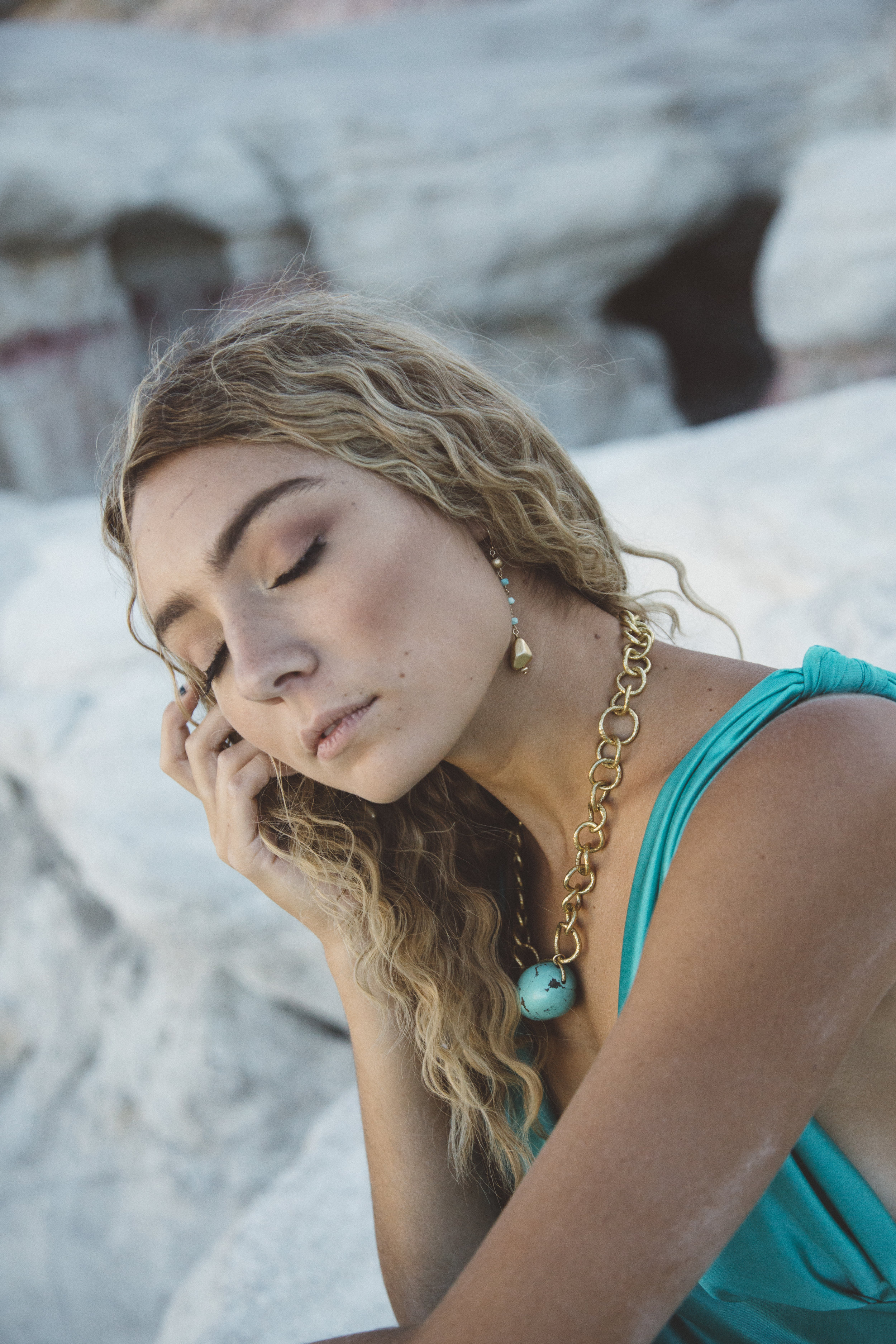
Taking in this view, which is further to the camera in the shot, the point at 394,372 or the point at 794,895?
the point at 394,372

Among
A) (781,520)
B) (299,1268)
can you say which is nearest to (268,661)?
(299,1268)

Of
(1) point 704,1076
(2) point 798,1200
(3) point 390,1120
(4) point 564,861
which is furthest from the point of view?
(3) point 390,1120

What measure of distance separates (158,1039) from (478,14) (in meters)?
9.75

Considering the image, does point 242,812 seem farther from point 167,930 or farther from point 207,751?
point 167,930

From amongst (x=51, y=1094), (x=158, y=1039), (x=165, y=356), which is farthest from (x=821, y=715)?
(x=51, y=1094)

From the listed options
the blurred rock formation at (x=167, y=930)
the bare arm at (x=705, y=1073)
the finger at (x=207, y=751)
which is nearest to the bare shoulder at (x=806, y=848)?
the bare arm at (x=705, y=1073)

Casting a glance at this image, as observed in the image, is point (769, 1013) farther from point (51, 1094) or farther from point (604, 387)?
point (604, 387)

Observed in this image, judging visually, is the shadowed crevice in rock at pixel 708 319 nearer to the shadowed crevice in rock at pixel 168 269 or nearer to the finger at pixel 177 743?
the shadowed crevice in rock at pixel 168 269

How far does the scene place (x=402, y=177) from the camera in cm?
795

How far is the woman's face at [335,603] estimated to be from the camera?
1.35m

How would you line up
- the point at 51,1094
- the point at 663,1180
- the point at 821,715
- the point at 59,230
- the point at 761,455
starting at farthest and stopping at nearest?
the point at 59,230 → the point at 51,1094 → the point at 761,455 → the point at 821,715 → the point at 663,1180

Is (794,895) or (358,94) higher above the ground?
(794,895)

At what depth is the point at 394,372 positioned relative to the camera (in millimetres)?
1573

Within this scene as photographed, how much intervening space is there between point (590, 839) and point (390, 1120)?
0.59m
